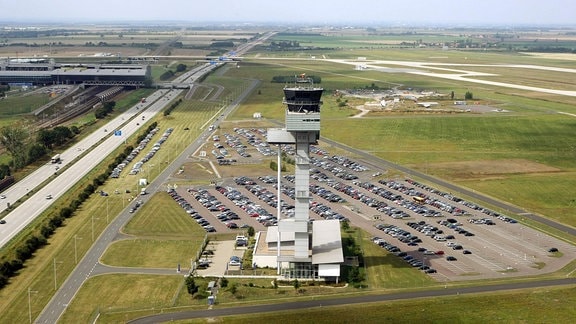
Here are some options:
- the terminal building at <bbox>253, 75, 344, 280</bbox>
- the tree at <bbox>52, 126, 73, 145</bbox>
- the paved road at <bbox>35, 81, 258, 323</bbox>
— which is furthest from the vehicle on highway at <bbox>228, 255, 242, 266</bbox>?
the tree at <bbox>52, 126, 73, 145</bbox>

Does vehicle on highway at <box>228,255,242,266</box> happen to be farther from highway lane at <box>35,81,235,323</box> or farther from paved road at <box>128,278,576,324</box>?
highway lane at <box>35,81,235,323</box>

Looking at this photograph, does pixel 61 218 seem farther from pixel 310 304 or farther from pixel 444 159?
pixel 444 159

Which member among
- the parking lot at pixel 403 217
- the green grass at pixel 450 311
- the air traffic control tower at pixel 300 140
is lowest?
the parking lot at pixel 403 217

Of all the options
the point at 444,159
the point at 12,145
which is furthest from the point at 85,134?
the point at 444,159

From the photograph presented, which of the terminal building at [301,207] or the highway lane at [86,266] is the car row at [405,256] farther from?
the highway lane at [86,266]

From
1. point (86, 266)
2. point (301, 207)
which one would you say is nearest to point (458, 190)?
point (301, 207)

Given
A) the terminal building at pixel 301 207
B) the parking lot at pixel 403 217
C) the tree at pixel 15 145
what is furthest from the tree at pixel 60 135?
the terminal building at pixel 301 207
